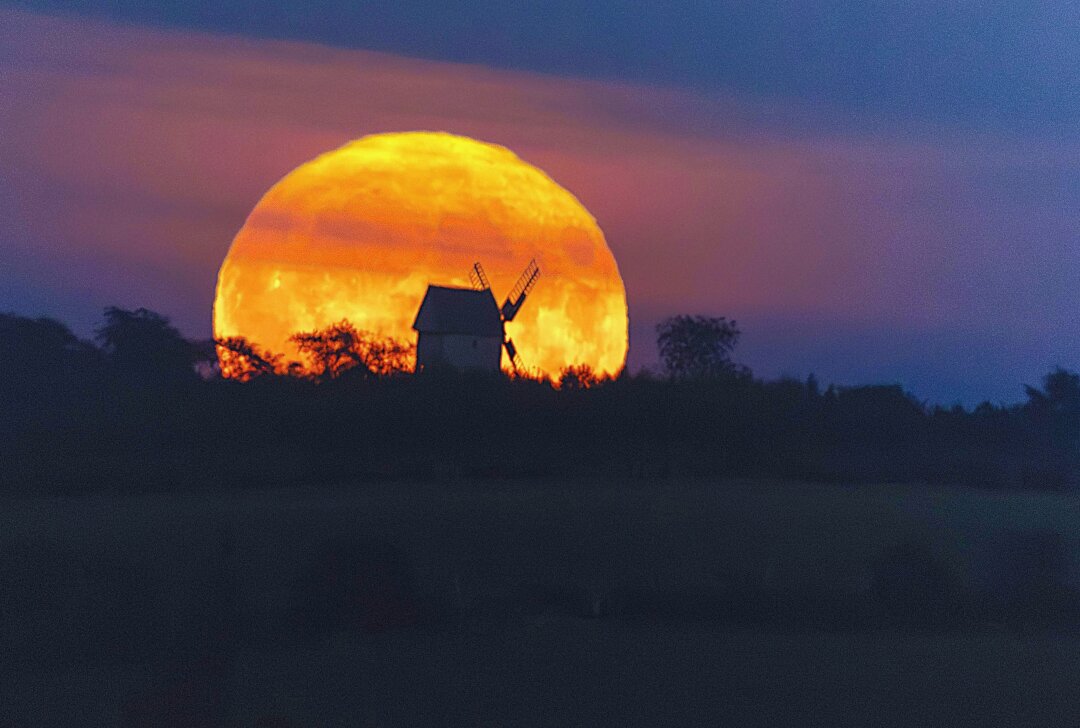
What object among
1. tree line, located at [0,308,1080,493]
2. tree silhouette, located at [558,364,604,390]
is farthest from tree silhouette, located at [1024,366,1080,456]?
tree silhouette, located at [558,364,604,390]

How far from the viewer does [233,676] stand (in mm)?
20578

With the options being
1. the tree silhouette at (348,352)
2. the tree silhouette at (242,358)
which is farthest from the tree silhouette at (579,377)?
the tree silhouette at (242,358)

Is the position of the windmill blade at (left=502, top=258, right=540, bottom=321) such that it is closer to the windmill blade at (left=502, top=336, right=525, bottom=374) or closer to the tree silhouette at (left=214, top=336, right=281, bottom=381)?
the windmill blade at (left=502, top=336, right=525, bottom=374)

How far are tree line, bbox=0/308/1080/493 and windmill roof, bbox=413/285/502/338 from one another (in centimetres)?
109

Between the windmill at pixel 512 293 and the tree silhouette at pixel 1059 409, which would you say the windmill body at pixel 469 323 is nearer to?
the windmill at pixel 512 293

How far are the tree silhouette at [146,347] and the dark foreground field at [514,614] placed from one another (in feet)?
47.6

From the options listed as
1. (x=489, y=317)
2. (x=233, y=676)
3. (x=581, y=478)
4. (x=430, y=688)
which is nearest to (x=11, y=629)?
(x=233, y=676)

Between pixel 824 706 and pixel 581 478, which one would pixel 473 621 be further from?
pixel 581 478

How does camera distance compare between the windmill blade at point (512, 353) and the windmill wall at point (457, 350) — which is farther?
the windmill blade at point (512, 353)

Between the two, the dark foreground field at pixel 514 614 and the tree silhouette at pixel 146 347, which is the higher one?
the tree silhouette at pixel 146 347

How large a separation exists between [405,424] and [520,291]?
37.6ft

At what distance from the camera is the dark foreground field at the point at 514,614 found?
67.4 feet

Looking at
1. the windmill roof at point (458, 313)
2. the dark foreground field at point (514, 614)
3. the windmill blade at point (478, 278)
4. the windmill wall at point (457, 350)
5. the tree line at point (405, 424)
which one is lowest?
the dark foreground field at point (514, 614)

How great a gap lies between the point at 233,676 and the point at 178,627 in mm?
1559
